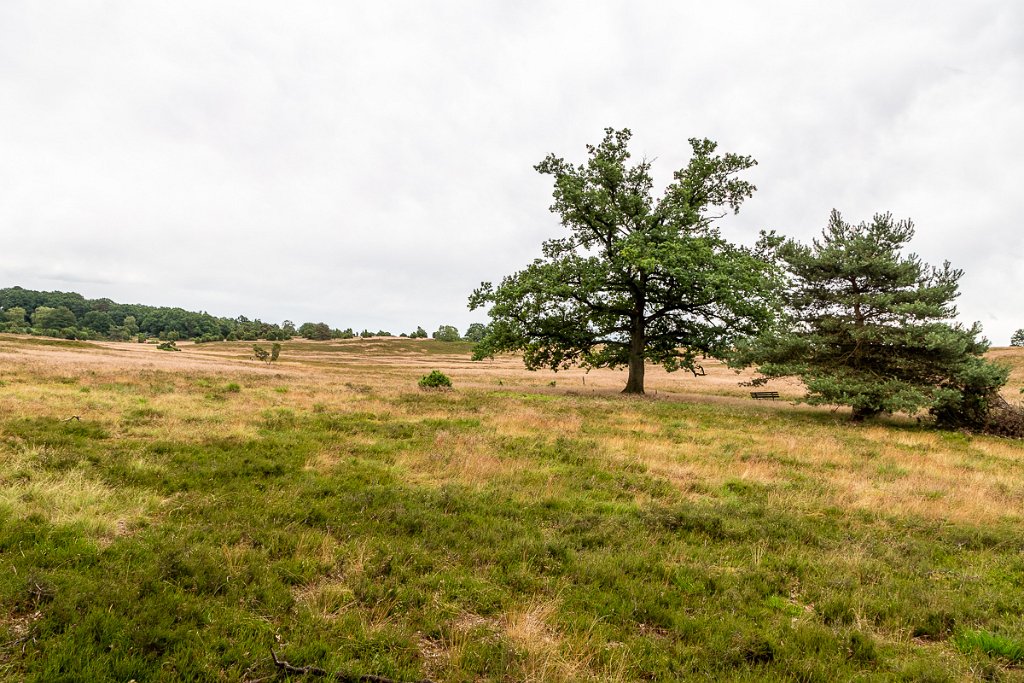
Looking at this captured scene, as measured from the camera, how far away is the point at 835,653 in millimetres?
4691

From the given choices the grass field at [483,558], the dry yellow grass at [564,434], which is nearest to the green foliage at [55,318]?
the dry yellow grass at [564,434]

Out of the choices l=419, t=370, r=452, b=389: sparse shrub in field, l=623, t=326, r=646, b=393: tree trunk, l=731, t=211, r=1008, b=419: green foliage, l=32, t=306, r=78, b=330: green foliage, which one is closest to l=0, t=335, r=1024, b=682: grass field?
l=731, t=211, r=1008, b=419: green foliage

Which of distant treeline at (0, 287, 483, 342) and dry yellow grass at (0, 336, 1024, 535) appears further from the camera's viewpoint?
distant treeline at (0, 287, 483, 342)

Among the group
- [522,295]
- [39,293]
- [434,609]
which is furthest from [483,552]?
[39,293]

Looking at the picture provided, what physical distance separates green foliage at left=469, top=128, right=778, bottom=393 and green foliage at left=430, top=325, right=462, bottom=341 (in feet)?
395

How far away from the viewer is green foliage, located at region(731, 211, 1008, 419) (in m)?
19.8

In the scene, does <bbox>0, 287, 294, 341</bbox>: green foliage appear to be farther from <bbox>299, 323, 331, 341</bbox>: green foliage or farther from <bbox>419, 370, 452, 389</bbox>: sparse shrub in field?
<bbox>419, 370, 452, 389</bbox>: sparse shrub in field

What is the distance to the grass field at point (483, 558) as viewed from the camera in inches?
172

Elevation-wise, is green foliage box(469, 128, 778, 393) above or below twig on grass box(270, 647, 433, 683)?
above

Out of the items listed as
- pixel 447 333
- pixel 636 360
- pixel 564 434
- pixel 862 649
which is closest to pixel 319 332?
pixel 447 333

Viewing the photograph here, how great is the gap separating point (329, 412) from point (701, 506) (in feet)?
43.2

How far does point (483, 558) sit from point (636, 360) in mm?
24858

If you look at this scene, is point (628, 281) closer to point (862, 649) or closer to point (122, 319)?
point (862, 649)

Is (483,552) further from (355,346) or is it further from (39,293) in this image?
(39,293)
